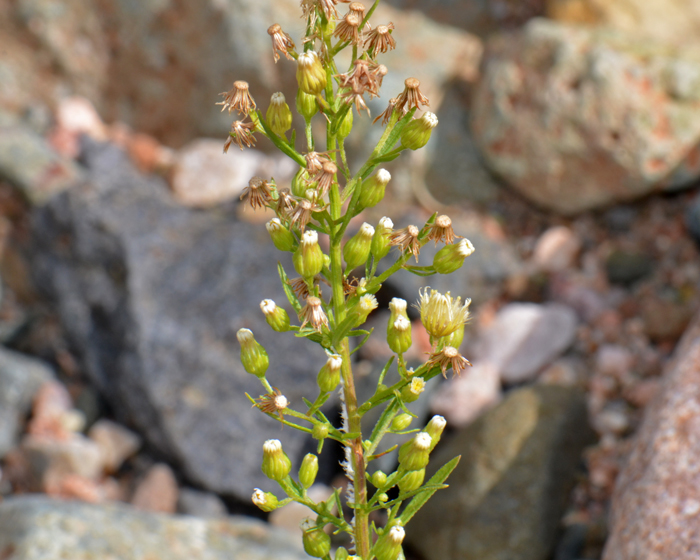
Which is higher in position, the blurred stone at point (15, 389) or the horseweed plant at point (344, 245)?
the blurred stone at point (15, 389)

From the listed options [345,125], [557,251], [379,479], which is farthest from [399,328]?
[557,251]

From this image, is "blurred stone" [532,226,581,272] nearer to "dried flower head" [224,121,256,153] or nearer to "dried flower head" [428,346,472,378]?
"dried flower head" [428,346,472,378]

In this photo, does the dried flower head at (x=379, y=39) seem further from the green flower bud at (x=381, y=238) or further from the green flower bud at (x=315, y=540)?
the green flower bud at (x=315, y=540)

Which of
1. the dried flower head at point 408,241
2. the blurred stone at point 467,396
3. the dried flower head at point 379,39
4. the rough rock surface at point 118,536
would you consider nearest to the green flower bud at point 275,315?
the dried flower head at point 408,241

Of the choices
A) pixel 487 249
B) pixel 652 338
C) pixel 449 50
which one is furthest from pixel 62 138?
pixel 652 338

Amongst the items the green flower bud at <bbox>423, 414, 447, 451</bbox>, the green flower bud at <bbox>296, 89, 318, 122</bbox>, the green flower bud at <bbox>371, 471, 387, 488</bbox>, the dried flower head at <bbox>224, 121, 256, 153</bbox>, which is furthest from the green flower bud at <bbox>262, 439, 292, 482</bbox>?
the green flower bud at <bbox>296, 89, 318, 122</bbox>

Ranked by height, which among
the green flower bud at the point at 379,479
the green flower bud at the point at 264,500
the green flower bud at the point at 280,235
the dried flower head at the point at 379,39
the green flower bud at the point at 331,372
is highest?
the dried flower head at the point at 379,39
